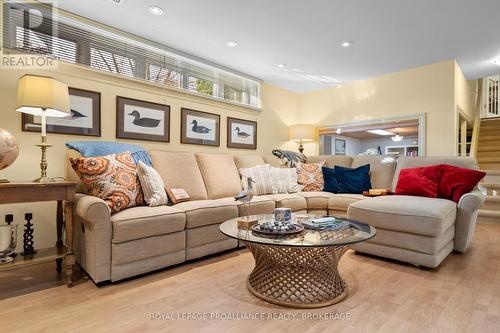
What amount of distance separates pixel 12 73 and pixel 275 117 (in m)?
3.46

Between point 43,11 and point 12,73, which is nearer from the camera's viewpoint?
point 12,73

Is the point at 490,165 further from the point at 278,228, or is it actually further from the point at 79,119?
the point at 79,119

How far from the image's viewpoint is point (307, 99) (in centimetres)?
511

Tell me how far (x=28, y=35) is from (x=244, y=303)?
2.81 m

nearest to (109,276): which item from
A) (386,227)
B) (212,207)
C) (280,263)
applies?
(212,207)

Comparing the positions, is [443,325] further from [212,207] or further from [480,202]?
[212,207]

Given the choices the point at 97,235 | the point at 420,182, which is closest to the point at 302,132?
the point at 420,182

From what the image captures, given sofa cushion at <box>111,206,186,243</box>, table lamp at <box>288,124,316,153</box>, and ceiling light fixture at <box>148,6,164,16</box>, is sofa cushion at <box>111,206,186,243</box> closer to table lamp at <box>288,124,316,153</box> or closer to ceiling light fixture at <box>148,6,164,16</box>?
ceiling light fixture at <box>148,6,164,16</box>

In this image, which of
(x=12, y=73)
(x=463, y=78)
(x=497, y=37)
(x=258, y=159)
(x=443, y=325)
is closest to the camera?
(x=443, y=325)

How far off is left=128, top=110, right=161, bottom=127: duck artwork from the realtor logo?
0.79m

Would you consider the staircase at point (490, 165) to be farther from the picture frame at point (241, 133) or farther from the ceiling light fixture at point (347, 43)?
the picture frame at point (241, 133)

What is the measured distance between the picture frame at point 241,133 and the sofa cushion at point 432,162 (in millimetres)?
2076

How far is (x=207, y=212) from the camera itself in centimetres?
231

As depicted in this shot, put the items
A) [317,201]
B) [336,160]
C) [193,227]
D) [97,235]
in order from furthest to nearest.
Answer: [336,160] → [317,201] → [193,227] → [97,235]
